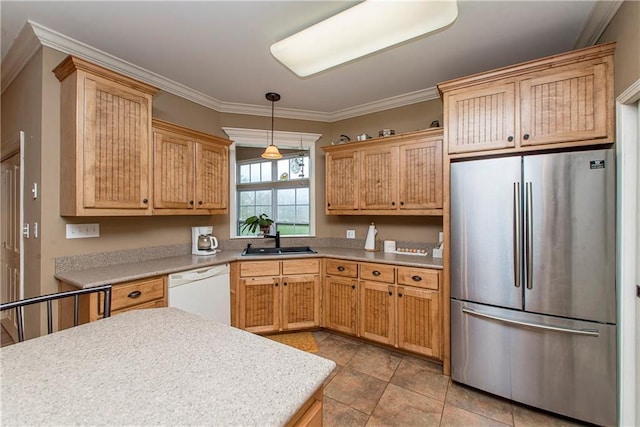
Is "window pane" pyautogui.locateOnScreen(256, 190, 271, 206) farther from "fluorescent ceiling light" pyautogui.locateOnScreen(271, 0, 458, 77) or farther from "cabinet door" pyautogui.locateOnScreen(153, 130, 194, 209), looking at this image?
"fluorescent ceiling light" pyautogui.locateOnScreen(271, 0, 458, 77)

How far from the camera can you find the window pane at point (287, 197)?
13.0 feet

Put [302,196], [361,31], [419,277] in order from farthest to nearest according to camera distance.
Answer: [302,196], [419,277], [361,31]

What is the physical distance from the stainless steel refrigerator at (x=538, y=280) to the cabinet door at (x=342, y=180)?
3.87ft

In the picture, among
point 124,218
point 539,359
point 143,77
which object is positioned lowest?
point 539,359

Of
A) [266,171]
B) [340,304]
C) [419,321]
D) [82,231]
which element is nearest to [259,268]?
[340,304]

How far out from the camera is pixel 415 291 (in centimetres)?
246

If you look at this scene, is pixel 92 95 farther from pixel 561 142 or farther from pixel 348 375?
pixel 561 142

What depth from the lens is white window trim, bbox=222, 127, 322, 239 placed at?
341cm

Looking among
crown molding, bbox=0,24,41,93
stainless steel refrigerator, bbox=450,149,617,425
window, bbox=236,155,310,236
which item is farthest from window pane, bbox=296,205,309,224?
crown molding, bbox=0,24,41,93

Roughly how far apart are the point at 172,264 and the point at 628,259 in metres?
3.26

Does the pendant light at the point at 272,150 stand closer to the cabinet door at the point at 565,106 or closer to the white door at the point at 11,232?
the white door at the point at 11,232

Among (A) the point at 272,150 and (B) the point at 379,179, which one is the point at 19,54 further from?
(B) the point at 379,179

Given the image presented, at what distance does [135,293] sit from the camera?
6.68ft

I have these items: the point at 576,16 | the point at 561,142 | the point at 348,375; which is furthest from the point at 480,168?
the point at 348,375
